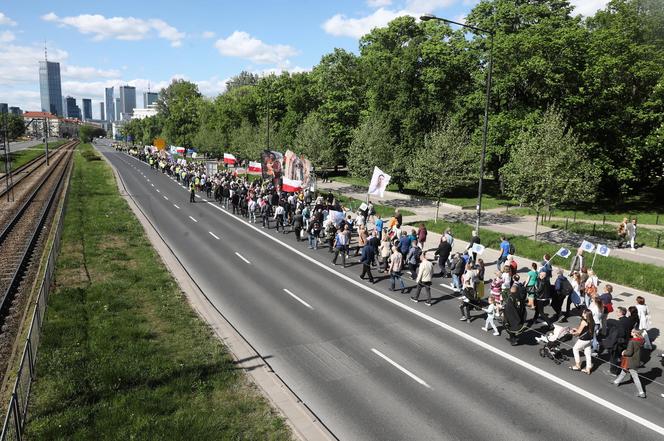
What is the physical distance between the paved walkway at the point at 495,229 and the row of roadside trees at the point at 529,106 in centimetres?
227

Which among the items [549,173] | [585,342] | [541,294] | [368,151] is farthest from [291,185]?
[585,342]

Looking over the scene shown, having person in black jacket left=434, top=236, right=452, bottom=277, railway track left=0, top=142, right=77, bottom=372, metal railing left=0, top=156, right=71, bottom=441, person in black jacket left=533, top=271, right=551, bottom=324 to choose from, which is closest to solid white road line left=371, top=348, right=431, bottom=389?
person in black jacket left=533, top=271, right=551, bottom=324

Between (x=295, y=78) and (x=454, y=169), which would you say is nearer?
(x=454, y=169)

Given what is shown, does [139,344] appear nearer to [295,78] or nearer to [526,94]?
[526,94]

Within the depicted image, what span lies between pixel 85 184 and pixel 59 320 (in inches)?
1542

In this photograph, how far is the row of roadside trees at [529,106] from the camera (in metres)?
28.6

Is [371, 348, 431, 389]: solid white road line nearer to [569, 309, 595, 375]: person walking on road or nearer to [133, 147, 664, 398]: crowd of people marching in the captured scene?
[133, 147, 664, 398]: crowd of people marching

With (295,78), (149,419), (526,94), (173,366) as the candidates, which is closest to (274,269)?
(173,366)

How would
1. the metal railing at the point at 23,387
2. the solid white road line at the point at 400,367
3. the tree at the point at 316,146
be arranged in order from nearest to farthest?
the metal railing at the point at 23,387
the solid white road line at the point at 400,367
the tree at the point at 316,146

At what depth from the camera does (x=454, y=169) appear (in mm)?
29016

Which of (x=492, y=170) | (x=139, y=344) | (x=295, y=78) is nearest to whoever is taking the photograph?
(x=139, y=344)

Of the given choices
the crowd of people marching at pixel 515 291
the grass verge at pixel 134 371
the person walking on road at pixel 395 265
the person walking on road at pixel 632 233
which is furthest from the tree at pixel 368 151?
the grass verge at pixel 134 371

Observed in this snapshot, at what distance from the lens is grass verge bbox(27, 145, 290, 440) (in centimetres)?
830

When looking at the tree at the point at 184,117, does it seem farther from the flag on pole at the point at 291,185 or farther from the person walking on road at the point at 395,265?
the person walking on road at the point at 395,265
